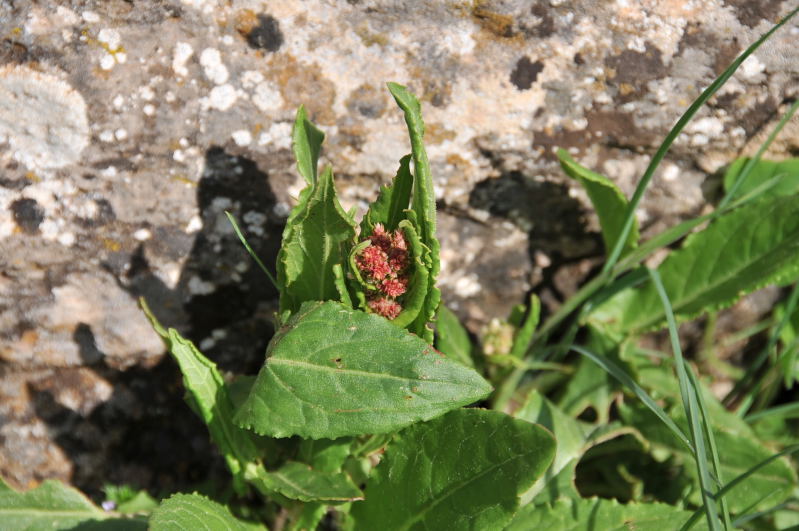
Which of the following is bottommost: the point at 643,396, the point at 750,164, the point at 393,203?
the point at 643,396

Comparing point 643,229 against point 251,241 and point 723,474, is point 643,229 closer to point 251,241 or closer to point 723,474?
point 723,474

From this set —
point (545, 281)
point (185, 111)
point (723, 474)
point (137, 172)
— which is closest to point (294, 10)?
point (185, 111)

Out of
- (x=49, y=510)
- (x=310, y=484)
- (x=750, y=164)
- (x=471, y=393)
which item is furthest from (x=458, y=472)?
(x=750, y=164)

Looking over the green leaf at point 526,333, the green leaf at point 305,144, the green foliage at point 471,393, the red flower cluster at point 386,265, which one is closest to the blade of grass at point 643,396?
the green foliage at point 471,393

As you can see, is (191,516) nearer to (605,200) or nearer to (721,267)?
(605,200)

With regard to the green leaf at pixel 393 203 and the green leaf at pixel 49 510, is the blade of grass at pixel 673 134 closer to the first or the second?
the green leaf at pixel 393 203
